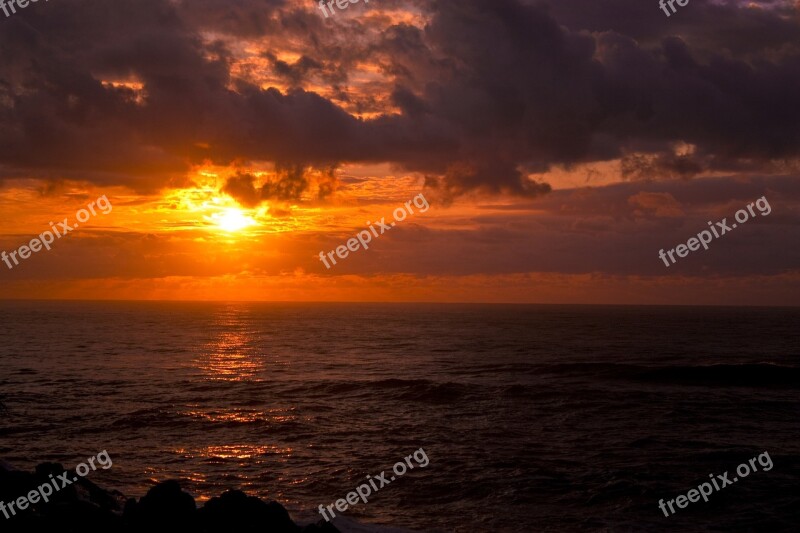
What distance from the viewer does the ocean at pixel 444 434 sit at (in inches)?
834

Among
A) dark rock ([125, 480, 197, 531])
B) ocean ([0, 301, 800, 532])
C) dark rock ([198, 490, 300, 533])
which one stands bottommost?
ocean ([0, 301, 800, 532])

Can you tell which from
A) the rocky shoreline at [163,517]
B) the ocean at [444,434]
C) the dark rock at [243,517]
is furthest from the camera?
the ocean at [444,434]

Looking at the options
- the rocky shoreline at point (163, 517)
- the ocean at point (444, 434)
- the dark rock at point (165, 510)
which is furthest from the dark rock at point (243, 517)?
the ocean at point (444, 434)

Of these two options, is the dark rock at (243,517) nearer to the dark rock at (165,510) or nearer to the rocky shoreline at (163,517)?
the rocky shoreline at (163,517)

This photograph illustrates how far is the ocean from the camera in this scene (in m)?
21.2

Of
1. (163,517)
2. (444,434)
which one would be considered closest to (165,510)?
(163,517)

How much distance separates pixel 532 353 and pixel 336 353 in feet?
78.4

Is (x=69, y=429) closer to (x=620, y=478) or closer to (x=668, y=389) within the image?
(x=620, y=478)

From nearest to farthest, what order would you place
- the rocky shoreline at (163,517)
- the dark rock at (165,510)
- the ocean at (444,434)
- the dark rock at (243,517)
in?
the rocky shoreline at (163,517) → the dark rock at (165,510) → the dark rock at (243,517) → the ocean at (444,434)

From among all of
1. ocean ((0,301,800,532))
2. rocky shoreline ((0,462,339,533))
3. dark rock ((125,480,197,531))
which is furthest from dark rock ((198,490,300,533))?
ocean ((0,301,800,532))

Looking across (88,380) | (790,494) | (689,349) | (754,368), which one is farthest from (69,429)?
(689,349)

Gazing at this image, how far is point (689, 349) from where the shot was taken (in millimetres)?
86250

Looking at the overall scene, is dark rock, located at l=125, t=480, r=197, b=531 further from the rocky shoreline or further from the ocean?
the ocean

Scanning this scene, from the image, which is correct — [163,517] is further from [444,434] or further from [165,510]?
[444,434]
